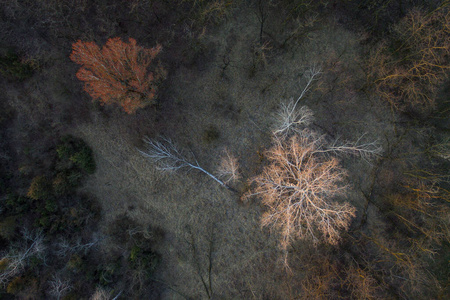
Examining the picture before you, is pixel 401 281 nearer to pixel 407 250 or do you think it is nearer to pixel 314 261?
pixel 407 250

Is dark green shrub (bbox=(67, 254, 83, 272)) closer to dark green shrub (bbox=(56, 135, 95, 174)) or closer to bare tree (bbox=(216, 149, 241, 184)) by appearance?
dark green shrub (bbox=(56, 135, 95, 174))

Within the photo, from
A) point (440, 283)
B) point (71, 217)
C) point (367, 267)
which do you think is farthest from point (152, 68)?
point (440, 283)

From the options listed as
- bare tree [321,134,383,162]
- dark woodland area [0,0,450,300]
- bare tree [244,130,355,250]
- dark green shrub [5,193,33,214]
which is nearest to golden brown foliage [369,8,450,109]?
dark woodland area [0,0,450,300]

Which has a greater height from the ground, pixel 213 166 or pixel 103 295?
pixel 213 166

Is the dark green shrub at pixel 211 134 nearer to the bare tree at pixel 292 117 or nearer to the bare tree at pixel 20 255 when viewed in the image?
the bare tree at pixel 292 117

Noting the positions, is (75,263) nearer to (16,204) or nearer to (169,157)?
(16,204)

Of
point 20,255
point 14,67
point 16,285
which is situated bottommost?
point 16,285

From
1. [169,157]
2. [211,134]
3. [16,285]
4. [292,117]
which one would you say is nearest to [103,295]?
[16,285]
